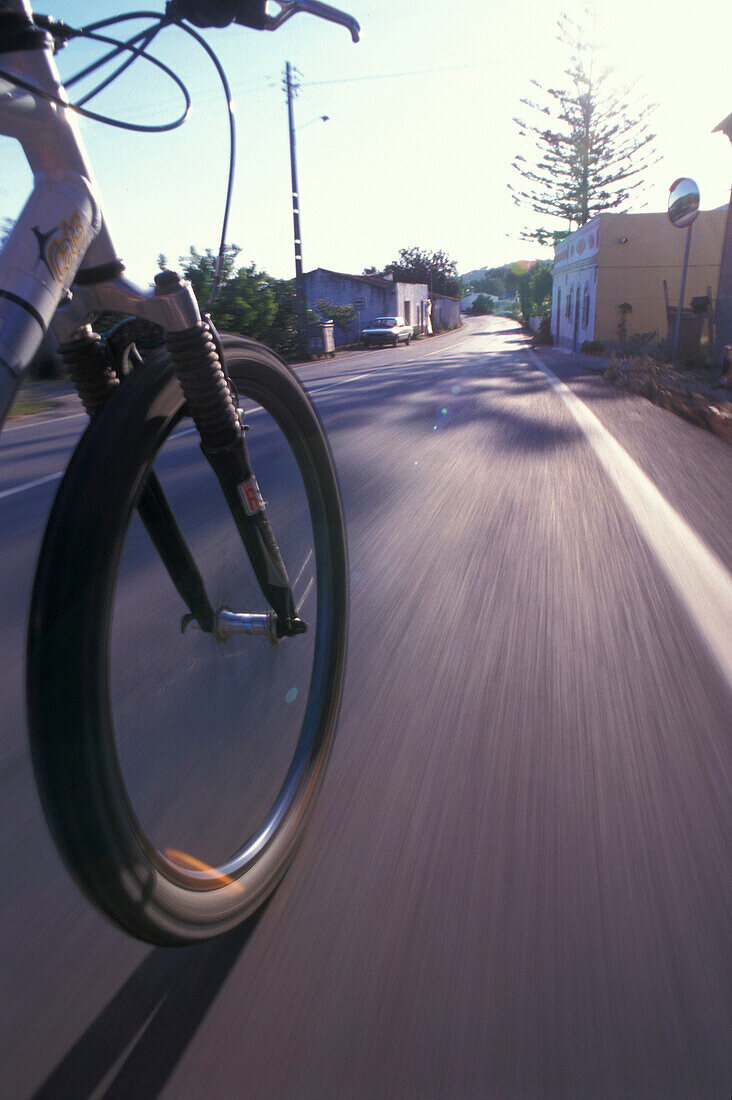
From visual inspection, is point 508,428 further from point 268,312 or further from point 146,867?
point 268,312

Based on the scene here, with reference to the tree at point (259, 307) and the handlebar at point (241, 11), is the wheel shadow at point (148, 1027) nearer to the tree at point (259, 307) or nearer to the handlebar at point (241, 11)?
the handlebar at point (241, 11)

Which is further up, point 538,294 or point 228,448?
point 538,294

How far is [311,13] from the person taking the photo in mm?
1531

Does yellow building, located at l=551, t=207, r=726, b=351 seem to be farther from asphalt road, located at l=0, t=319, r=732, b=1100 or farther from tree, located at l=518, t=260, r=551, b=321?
tree, located at l=518, t=260, r=551, b=321

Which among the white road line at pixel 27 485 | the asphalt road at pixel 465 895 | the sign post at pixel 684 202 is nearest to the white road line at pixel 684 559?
the asphalt road at pixel 465 895

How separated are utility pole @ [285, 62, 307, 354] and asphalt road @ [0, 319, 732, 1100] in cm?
2940

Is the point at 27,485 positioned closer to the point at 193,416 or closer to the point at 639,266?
the point at 193,416

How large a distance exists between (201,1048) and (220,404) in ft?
3.71

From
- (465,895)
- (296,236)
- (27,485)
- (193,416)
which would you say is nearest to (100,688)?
(193,416)

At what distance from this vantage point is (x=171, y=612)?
175 centimetres

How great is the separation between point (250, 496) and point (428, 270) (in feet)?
333

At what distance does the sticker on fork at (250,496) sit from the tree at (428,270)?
98.1m

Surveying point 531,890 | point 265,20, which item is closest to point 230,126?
point 265,20

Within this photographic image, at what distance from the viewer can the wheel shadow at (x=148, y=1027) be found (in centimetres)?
120
